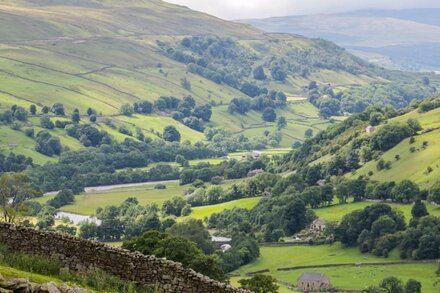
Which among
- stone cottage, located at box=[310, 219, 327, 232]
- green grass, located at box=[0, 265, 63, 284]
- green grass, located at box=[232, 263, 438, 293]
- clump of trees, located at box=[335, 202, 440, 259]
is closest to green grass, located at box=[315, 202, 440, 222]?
stone cottage, located at box=[310, 219, 327, 232]

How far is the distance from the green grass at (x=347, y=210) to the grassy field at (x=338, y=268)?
15835 millimetres

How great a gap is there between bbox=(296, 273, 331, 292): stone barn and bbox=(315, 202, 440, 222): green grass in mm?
37670

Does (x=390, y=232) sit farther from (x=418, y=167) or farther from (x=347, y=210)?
(x=418, y=167)

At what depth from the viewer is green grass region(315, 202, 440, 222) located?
161812 millimetres

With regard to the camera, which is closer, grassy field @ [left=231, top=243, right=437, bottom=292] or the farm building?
grassy field @ [left=231, top=243, right=437, bottom=292]

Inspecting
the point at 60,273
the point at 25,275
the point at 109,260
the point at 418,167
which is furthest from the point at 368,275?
the point at 25,275

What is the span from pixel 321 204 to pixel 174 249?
11883 cm

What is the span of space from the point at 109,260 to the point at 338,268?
118785mm

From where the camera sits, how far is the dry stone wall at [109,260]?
69.9 ft

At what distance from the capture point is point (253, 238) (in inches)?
6422

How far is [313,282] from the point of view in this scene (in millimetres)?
122750

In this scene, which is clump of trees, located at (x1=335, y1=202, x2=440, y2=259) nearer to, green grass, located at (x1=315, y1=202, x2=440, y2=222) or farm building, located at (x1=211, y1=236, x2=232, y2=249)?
green grass, located at (x1=315, y1=202, x2=440, y2=222)

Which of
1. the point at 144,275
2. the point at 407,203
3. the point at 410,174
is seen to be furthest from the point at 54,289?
the point at 410,174

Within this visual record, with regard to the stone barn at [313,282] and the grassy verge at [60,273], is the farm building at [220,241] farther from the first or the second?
the grassy verge at [60,273]
